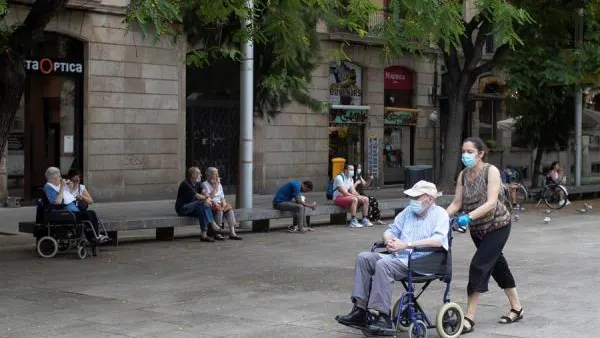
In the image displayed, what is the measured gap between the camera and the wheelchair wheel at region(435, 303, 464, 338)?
7375mm

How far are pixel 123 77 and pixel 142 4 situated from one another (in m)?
12.8

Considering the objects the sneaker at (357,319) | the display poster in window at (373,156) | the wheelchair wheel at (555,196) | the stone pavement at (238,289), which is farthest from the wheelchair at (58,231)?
the display poster in window at (373,156)

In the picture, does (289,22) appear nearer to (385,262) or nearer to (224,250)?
(224,250)

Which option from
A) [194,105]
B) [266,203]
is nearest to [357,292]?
[266,203]

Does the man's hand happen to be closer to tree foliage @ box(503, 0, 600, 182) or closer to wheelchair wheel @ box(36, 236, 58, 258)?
wheelchair wheel @ box(36, 236, 58, 258)

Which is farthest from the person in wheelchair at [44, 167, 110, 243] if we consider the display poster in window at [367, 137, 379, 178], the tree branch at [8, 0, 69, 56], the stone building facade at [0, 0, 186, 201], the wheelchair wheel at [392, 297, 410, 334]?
the display poster in window at [367, 137, 379, 178]

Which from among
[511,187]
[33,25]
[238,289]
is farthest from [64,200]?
[511,187]

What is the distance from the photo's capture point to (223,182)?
25781 mm

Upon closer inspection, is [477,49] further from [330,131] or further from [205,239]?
[205,239]

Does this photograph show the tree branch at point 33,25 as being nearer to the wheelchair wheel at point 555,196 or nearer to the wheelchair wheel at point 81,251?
the wheelchair wheel at point 81,251

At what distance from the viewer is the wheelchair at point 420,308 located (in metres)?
7.31

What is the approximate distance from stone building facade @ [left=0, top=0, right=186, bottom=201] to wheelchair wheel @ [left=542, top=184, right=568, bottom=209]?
34.0 feet

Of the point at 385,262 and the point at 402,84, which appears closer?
the point at 385,262

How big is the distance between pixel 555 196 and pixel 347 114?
8.56 meters
